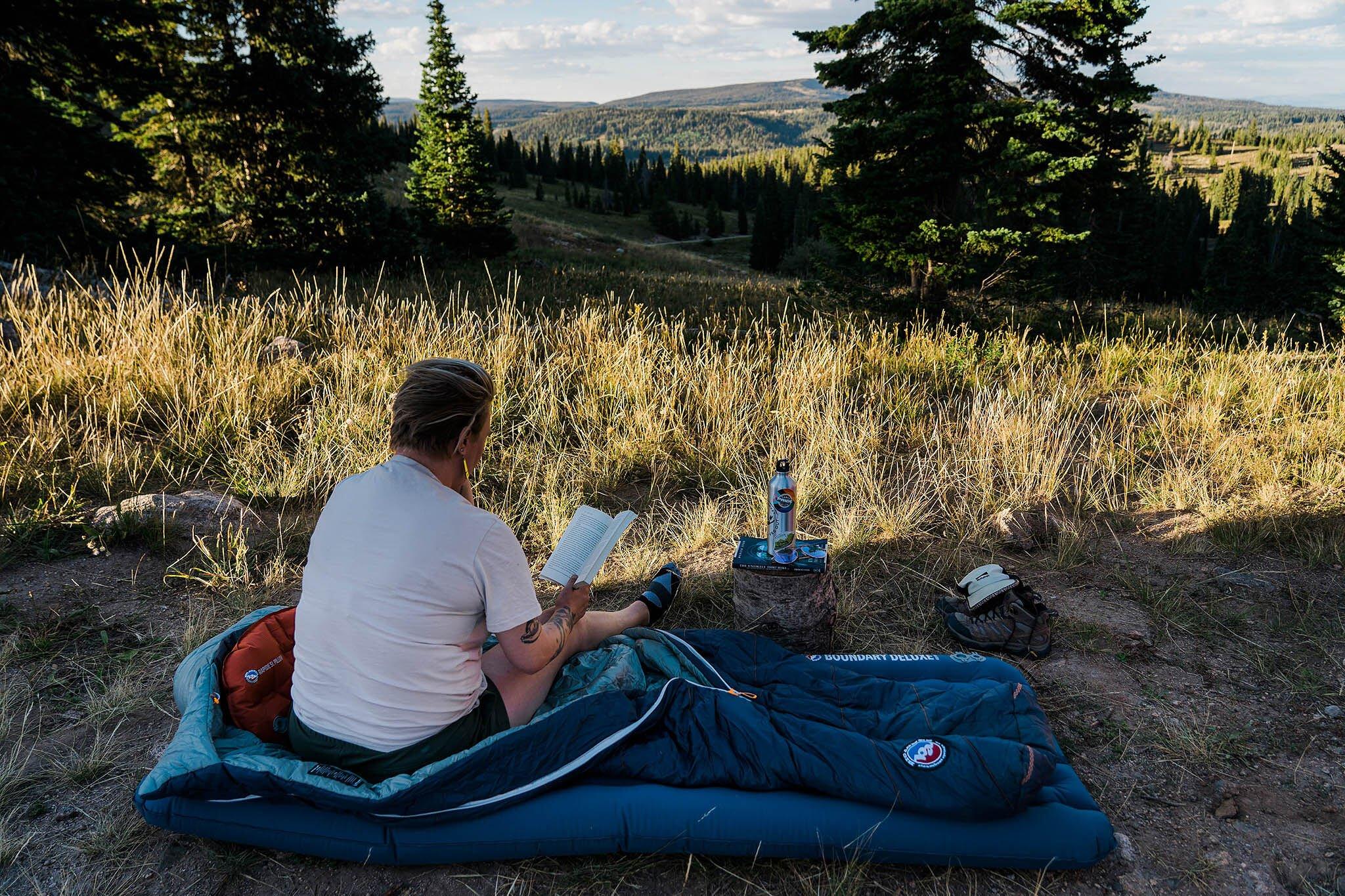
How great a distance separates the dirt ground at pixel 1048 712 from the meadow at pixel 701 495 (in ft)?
0.04

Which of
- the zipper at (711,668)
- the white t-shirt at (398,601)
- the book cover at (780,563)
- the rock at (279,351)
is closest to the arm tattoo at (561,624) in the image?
the white t-shirt at (398,601)

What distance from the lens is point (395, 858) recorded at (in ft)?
7.25

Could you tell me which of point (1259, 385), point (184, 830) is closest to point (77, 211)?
point (184, 830)

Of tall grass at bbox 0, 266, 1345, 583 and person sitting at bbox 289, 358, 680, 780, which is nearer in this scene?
person sitting at bbox 289, 358, 680, 780

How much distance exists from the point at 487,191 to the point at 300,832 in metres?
20.1

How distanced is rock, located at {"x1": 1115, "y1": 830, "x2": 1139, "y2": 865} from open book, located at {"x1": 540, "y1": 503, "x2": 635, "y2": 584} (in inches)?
72.9

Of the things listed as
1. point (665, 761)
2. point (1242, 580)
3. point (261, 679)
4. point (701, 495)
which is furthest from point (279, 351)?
point (1242, 580)

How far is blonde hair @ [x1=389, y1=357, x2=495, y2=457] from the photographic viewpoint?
2.18m

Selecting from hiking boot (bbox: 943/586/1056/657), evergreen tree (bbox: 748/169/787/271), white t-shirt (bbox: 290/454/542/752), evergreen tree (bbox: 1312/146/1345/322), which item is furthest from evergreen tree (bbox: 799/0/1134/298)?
evergreen tree (bbox: 748/169/787/271)

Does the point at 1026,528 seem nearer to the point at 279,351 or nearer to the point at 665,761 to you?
the point at 665,761

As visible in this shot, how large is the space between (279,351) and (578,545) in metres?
4.68

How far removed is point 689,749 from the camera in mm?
2412

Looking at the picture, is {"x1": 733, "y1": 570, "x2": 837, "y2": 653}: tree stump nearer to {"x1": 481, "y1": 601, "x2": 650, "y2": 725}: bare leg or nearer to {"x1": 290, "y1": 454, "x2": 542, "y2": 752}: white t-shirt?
{"x1": 481, "y1": 601, "x2": 650, "y2": 725}: bare leg

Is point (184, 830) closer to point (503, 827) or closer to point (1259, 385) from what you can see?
point (503, 827)
